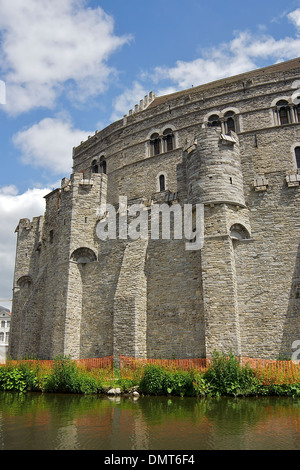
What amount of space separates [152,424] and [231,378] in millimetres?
5028

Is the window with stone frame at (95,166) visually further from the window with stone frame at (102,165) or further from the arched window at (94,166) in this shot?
the window with stone frame at (102,165)

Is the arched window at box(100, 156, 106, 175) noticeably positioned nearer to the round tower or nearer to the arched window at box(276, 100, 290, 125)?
the round tower

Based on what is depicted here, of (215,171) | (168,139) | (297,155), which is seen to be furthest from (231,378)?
(168,139)

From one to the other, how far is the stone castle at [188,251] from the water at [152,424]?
3.66 metres

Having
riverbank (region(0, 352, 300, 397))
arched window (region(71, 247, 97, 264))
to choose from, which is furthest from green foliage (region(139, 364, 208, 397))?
arched window (region(71, 247, 97, 264))

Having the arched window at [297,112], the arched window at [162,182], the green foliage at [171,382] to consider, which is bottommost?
the green foliage at [171,382]

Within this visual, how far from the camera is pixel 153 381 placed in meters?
15.1

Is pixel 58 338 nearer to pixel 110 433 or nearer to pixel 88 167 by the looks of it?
pixel 110 433

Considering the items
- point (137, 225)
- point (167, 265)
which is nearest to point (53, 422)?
point (167, 265)

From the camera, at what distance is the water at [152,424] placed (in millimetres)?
8406

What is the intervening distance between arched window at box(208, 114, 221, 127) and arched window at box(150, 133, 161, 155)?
3.84 metres

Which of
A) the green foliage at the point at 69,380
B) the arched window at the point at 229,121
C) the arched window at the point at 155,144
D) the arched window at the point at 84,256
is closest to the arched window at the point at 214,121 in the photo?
the arched window at the point at 229,121

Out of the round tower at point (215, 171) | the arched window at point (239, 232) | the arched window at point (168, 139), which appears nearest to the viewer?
the arched window at point (239, 232)

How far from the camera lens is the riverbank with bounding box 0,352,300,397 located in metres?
14.2
